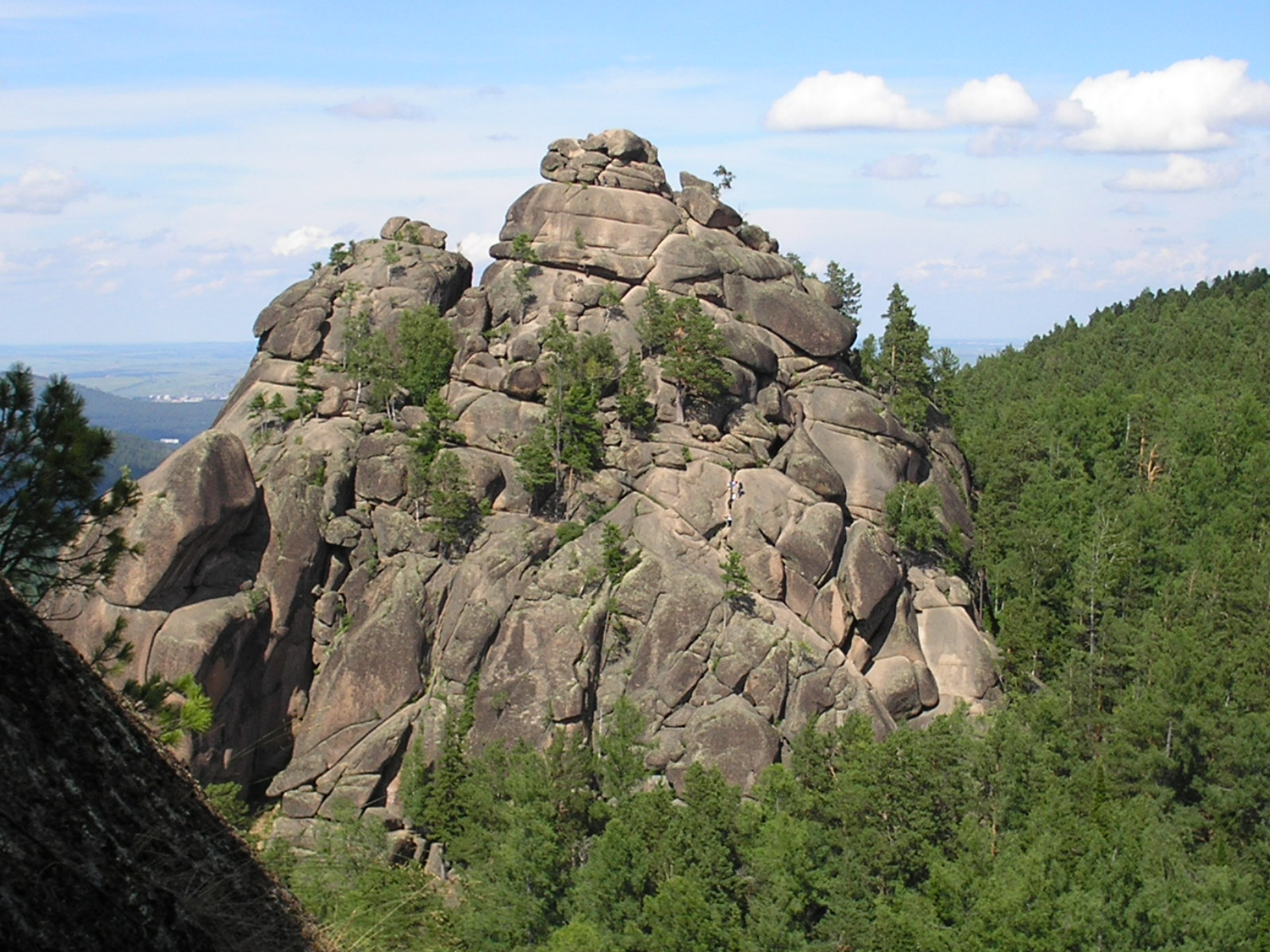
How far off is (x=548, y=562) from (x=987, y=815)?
76.0 feet

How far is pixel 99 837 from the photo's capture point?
8609mm

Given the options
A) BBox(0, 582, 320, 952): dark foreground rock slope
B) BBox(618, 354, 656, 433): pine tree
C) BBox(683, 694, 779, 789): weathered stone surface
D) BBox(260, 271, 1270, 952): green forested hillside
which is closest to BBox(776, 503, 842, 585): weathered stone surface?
BBox(683, 694, 779, 789): weathered stone surface

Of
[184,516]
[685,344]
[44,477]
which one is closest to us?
[44,477]

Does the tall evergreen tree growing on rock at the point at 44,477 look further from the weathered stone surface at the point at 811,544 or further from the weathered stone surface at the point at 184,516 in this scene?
the weathered stone surface at the point at 811,544

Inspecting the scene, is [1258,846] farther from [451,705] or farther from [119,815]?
[119,815]

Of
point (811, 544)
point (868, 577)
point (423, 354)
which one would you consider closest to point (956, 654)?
point (868, 577)

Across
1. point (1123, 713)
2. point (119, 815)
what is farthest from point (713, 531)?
point (119, 815)

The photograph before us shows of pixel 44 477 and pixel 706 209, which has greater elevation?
pixel 706 209

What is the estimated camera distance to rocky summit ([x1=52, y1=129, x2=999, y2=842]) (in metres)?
51.0

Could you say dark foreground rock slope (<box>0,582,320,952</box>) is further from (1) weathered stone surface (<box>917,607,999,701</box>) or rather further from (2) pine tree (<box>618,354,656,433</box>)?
(1) weathered stone surface (<box>917,607,999,701</box>)

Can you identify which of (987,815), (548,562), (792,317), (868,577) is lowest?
(987,815)

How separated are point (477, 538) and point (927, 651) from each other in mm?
22872

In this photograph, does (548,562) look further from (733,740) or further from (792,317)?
(792,317)

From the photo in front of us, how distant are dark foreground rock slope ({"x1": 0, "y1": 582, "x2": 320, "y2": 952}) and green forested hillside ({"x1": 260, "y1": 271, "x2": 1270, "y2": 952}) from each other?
7.87ft
